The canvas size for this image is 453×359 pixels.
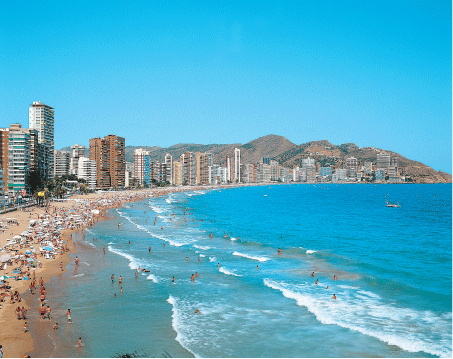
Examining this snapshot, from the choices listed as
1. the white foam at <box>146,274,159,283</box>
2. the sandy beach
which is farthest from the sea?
the sandy beach

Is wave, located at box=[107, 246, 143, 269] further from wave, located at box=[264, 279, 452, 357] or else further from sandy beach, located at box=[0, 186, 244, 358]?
wave, located at box=[264, 279, 452, 357]

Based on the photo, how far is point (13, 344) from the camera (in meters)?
19.1

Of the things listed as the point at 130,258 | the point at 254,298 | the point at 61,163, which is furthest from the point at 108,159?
the point at 254,298

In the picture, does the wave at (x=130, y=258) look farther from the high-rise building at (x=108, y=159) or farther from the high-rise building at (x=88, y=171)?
the high-rise building at (x=108, y=159)

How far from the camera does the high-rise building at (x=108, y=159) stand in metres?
159

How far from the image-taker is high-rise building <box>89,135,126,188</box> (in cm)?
15875

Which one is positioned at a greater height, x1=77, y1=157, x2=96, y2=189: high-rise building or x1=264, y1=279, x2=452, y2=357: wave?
x1=77, y1=157, x2=96, y2=189: high-rise building

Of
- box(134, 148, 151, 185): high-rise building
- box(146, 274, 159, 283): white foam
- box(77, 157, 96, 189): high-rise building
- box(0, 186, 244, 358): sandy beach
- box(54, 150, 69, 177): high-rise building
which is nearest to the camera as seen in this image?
box(0, 186, 244, 358): sandy beach

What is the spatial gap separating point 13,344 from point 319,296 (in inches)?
750

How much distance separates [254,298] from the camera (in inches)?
1053

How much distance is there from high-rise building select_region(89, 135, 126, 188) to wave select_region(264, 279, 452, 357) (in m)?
142

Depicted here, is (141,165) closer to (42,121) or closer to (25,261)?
(42,121)

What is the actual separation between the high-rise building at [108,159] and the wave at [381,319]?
14236cm

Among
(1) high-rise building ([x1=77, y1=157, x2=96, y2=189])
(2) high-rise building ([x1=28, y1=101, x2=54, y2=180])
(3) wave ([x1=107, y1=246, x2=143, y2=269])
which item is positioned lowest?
(3) wave ([x1=107, y1=246, x2=143, y2=269])
